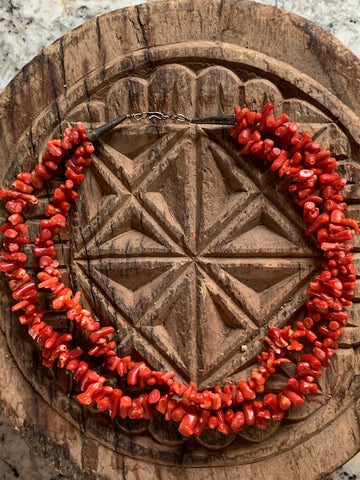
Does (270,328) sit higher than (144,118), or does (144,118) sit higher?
(144,118)

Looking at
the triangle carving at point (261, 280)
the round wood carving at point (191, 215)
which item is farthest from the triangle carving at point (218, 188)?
the triangle carving at point (261, 280)

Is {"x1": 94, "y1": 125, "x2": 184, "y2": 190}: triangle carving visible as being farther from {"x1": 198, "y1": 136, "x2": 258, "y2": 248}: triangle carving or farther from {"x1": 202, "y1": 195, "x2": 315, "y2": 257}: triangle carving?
{"x1": 202, "y1": 195, "x2": 315, "y2": 257}: triangle carving

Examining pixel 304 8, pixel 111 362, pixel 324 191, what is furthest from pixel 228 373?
pixel 304 8

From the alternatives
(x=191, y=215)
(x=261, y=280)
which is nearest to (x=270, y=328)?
(x=261, y=280)

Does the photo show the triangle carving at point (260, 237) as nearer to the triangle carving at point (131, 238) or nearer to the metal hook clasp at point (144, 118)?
the triangle carving at point (131, 238)

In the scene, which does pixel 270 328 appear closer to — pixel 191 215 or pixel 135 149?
pixel 191 215

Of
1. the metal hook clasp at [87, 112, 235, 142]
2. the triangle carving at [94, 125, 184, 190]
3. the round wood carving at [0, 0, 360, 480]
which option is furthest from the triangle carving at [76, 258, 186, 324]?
the metal hook clasp at [87, 112, 235, 142]

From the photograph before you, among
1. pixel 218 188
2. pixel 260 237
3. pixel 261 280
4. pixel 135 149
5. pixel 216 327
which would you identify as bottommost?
pixel 216 327
